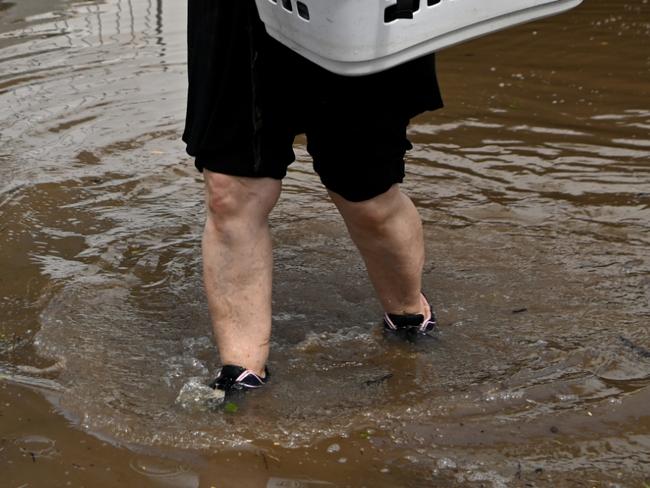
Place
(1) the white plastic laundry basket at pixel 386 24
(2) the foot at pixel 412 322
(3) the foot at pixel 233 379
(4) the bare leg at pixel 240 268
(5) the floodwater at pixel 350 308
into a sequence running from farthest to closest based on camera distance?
→ (2) the foot at pixel 412 322 < (3) the foot at pixel 233 379 < (4) the bare leg at pixel 240 268 < (5) the floodwater at pixel 350 308 < (1) the white plastic laundry basket at pixel 386 24

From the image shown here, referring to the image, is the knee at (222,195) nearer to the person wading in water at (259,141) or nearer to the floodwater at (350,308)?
the person wading in water at (259,141)

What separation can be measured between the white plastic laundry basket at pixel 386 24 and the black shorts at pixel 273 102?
11.5 inches

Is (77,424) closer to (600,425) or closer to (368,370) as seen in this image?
(368,370)

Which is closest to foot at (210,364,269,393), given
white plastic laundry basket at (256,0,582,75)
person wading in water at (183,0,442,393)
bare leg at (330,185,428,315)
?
person wading in water at (183,0,442,393)

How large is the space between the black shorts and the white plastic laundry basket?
293 mm

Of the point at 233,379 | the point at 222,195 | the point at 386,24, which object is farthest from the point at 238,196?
the point at 386,24

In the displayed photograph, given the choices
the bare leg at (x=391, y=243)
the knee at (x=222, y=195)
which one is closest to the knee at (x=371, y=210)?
the bare leg at (x=391, y=243)

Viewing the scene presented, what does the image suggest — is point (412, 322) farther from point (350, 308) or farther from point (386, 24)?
point (386, 24)

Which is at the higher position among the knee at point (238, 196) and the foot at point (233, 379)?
the knee at point (238, 196)

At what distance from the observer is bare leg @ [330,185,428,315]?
10.2 ft

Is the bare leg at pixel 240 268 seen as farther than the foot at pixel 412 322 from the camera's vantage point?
No

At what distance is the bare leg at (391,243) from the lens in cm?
311

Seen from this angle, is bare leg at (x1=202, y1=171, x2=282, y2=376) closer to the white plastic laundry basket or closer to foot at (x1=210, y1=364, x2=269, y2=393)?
foot at (x1=210, y1=364, x2=269, y2=393)

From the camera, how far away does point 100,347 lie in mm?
3375
